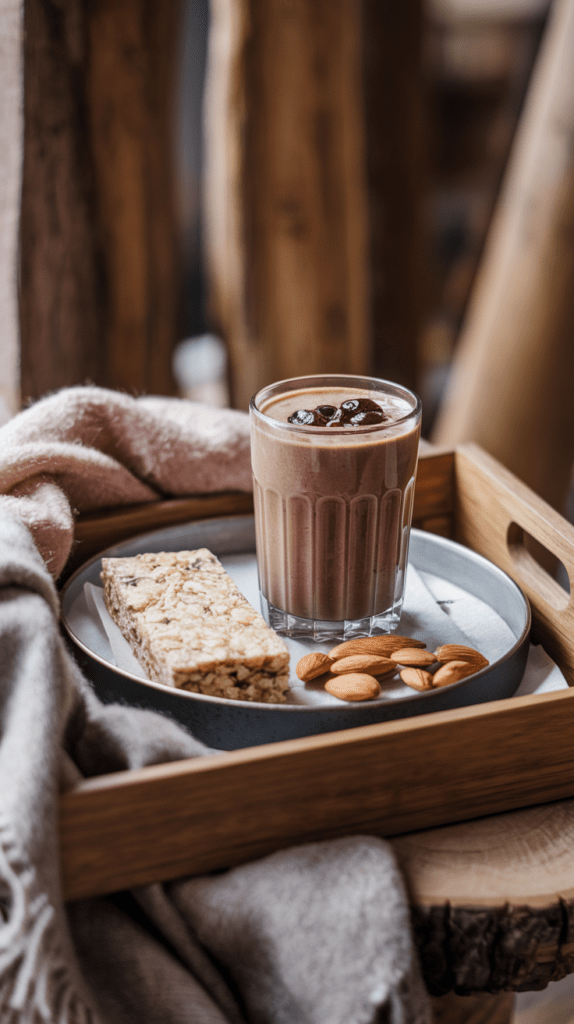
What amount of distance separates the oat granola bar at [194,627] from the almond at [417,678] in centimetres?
13

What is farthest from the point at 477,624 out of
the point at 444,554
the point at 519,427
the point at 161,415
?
the point at 519,427

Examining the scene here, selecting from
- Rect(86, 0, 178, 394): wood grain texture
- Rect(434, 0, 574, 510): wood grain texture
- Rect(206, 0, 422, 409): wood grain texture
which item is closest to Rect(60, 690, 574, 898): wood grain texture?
Rect(434, 0, 574, 510): wood grain texture

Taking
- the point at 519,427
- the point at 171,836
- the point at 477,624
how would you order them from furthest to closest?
the point at 519,427 < the point at 477,624 < the point at 171,836

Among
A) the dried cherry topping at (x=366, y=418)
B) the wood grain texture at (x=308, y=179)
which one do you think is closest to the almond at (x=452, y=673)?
the dried cherry topping at (x=366, y=418)

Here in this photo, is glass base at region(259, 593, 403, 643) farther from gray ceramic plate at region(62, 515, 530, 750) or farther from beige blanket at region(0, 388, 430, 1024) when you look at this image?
beige blanket at region(0, 388, 430, 1024)

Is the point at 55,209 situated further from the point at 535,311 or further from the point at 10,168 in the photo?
the point at 535,311

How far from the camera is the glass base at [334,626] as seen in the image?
38.3 inches

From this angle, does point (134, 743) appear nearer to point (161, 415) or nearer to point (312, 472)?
point (312, 472)

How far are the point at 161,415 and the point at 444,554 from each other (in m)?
0.45

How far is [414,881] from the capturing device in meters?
0.70

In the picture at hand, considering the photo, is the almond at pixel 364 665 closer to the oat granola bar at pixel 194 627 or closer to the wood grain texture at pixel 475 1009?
the oat granola bar at pixel 194 627

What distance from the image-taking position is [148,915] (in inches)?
27.1

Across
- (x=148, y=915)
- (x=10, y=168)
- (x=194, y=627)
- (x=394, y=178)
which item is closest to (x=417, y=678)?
(x=194, y=627)

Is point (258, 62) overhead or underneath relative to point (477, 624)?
overhead
